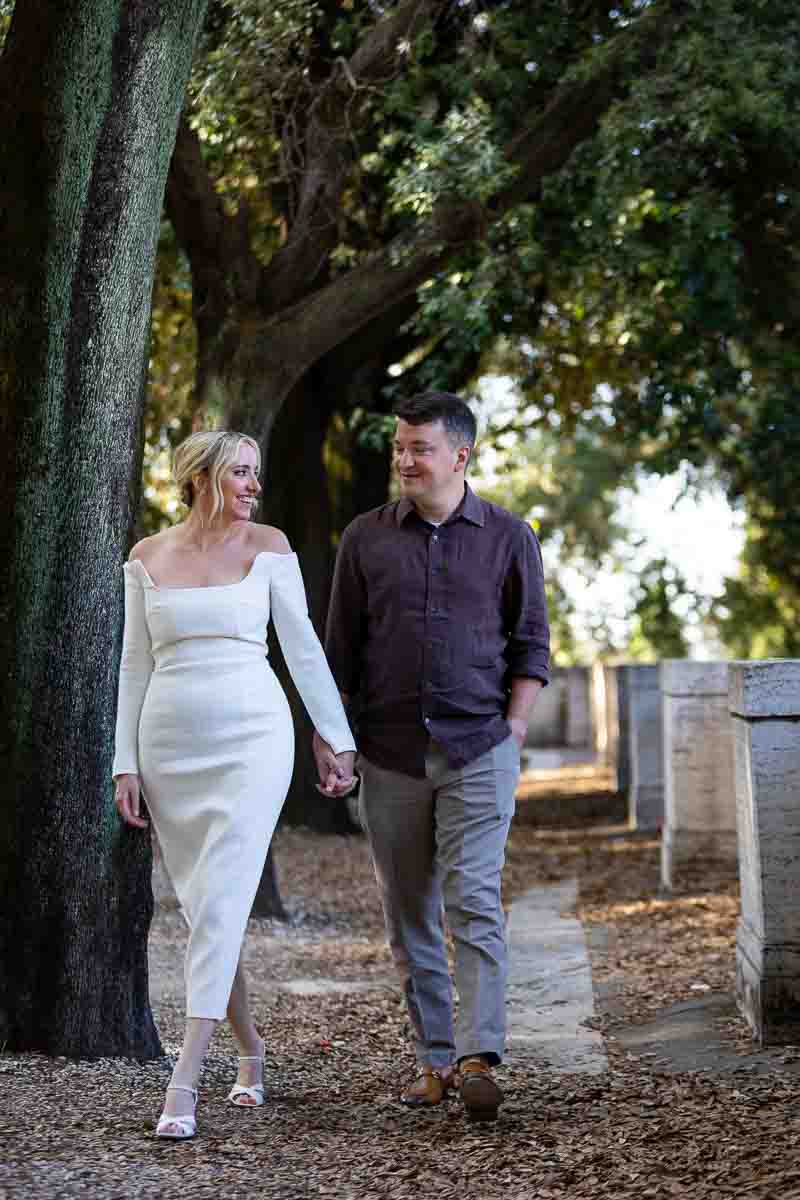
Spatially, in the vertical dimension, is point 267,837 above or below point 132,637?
below

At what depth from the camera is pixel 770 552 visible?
70.0ft

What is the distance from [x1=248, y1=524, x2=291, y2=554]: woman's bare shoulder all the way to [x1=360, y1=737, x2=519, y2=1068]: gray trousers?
2.44ft

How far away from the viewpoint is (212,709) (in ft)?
16.1

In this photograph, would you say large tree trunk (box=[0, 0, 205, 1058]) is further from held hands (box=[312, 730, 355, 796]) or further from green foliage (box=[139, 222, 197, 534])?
green foliage (box=[139, 222, 197, 534])

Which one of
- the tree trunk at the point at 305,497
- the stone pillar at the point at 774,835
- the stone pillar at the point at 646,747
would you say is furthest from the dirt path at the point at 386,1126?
the tree trunk at the point at 305,497

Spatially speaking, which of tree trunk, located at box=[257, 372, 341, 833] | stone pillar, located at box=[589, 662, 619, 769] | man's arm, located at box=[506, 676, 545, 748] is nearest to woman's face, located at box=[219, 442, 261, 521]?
man's arm, located at box=[506, 676, 545, 748]

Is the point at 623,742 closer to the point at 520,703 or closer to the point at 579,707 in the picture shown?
the point at 520,703

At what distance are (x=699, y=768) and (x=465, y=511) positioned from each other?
20.2 ft

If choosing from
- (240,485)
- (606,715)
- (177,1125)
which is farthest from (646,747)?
(177,1125)

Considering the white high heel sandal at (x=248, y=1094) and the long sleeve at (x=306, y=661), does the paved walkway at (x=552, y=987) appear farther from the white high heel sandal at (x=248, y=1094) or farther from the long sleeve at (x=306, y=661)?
the long sleeve at (x=306, y=661)

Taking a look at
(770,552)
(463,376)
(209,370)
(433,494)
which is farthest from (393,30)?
(770,552)

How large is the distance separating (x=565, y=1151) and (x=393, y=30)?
26.2 ft

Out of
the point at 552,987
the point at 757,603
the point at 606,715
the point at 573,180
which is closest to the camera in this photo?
the point at 552,987

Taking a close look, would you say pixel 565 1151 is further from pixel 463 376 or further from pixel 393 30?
pixel 463 376
